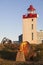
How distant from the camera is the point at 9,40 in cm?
3152

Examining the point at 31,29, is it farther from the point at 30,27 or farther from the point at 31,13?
the point at 31,13

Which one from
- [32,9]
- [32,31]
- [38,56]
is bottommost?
[38,56]

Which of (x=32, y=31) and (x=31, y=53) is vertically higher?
(x=32, y=31)

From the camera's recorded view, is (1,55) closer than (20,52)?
No

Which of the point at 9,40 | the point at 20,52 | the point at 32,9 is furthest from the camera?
the point at 32,9

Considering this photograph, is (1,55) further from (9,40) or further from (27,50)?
(9,40)

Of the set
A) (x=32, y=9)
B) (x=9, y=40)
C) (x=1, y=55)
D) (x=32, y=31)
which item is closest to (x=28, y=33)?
(x=32, y=31)

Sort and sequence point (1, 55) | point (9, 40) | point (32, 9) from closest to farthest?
point (1, 55), point (9, 40), point (32, 9)

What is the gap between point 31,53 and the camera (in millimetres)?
19094

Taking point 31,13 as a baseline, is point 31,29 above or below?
below

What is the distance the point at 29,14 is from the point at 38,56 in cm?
4182

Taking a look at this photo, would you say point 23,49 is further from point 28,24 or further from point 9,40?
point 28,24

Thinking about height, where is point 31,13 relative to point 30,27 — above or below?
above

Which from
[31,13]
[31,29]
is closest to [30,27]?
A: [31,29]
